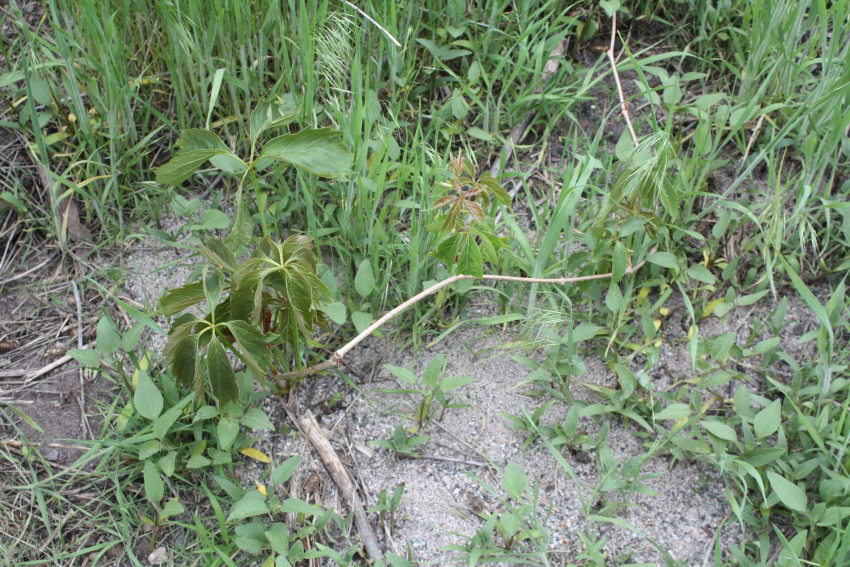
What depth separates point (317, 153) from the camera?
1704 mm

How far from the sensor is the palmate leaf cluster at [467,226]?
1747 mm

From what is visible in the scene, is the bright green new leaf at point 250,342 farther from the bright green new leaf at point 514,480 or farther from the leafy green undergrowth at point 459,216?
the bright green new leaf at point 514,480

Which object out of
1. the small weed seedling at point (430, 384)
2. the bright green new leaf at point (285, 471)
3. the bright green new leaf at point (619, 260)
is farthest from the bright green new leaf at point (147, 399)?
the bright green new leaf at point (619, 260)

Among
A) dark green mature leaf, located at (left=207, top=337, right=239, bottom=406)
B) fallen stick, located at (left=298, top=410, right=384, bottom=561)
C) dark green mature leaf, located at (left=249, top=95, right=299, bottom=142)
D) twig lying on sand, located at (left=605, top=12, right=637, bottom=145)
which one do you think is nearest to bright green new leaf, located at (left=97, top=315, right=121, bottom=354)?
dark green mature leaf, located at (left=207, top=337, right=239, bottom=406)

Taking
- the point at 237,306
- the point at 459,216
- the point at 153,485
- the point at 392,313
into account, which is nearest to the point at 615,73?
the point at 459,216

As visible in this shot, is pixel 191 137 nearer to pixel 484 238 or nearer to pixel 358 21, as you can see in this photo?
pixel 484 238

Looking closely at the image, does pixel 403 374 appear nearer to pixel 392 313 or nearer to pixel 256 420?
pixel 392 313

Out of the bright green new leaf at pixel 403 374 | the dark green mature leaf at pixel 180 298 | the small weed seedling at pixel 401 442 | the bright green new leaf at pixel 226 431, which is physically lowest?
the small weed seedling at pixel 401 442

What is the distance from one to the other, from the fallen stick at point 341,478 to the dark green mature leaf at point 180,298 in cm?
45

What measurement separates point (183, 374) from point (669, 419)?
1.29m

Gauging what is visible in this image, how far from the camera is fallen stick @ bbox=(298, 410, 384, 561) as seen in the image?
177 cm

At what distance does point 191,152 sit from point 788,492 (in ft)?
5.32

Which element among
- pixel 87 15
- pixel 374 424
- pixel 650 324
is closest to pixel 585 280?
pixel 650 324

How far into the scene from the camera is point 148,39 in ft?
7.57
